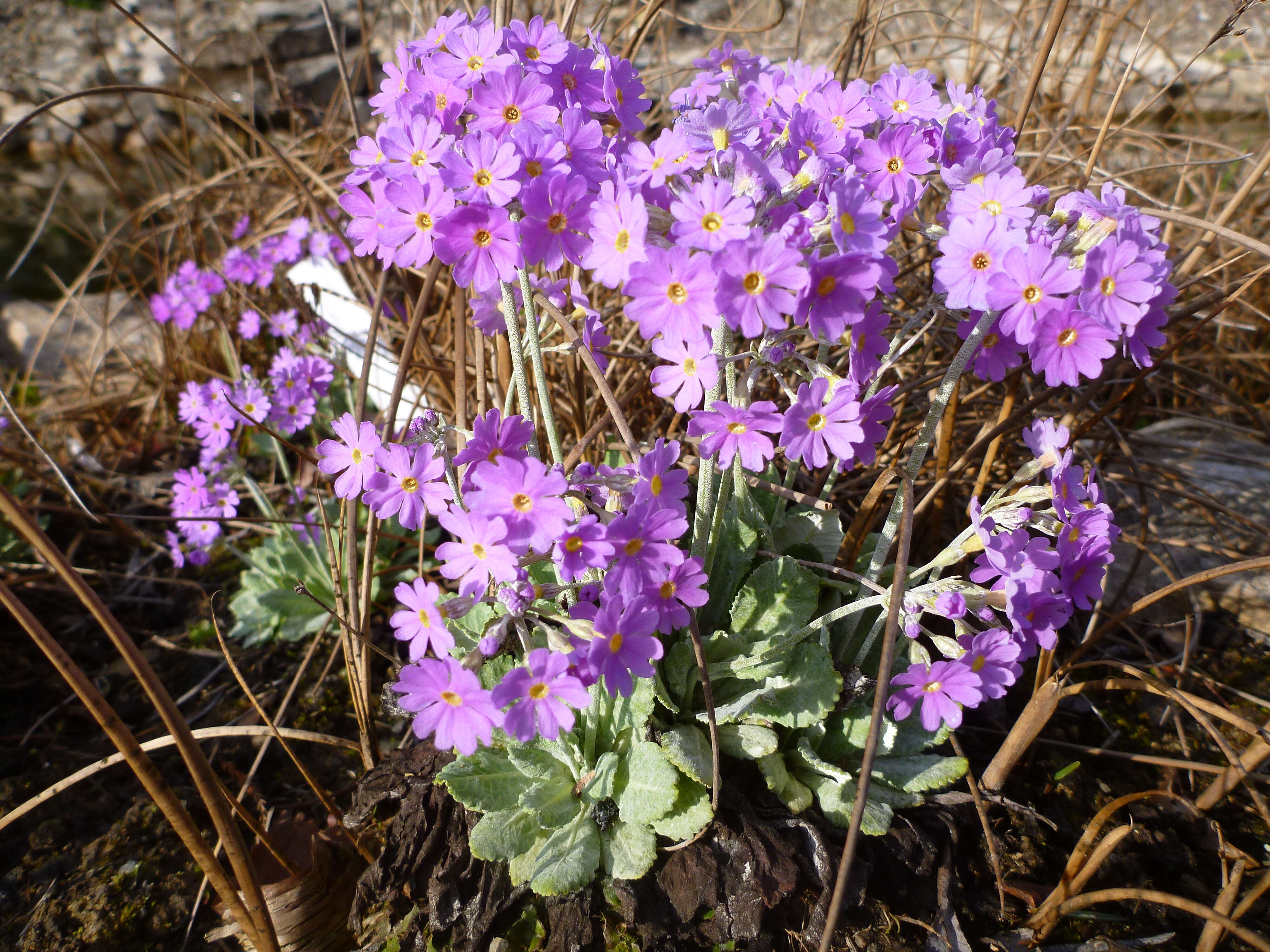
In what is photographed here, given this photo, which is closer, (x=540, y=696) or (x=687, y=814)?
(x=540, y=696)

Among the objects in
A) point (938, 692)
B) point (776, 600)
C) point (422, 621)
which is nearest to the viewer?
point (422, 621)

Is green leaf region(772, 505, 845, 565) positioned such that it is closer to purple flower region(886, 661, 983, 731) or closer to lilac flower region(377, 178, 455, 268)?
purple flower region(886, 661, 983, 731)

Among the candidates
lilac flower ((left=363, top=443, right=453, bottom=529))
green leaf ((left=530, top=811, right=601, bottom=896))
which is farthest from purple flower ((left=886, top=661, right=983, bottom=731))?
lilac flower ((left=363, top=443, right=453, bottom=529))

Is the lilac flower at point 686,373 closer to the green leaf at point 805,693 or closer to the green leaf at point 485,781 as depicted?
the green leaf at point 805,693

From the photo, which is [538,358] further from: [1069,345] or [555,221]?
[1069,345]

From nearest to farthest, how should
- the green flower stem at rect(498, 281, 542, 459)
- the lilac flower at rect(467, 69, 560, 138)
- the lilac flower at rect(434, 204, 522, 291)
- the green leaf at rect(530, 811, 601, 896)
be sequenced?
the lilac flower at rect(434, 204, 522, 291) → the lilac flower at rect(467, 69, 560, 138) → the green flower stem at rect(498, 281, 542, 459) → the green leaf at rect(530, 811, 601, 896)

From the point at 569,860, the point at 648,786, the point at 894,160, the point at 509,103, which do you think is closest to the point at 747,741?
the point at 648,786

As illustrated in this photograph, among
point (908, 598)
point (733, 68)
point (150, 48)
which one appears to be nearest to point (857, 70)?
point (733, 68)
